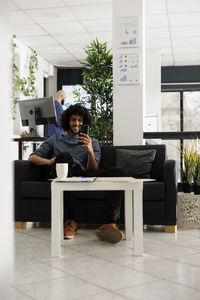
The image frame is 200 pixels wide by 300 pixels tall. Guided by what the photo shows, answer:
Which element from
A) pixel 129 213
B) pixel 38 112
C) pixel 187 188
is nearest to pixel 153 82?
pixel 38 112

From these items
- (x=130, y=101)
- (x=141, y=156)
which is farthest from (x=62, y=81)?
(x=141, y=156)

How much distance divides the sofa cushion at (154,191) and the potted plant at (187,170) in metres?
0.38

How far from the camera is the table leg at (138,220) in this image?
226cm

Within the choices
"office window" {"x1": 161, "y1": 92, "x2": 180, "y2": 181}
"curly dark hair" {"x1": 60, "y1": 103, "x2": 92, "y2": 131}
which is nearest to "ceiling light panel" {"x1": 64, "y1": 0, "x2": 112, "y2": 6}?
"curly dark hair" {"x1": 60, "y1": 103, "x2": 92, "y2": 131}

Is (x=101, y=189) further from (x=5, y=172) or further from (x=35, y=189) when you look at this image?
(x=5, y=172)

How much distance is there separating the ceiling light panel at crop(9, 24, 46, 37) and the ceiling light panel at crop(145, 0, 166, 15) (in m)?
1.84

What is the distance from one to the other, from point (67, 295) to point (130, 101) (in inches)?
103

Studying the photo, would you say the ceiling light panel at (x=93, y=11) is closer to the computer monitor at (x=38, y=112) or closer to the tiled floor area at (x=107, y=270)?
the computer monitor at (x=38, y=112)

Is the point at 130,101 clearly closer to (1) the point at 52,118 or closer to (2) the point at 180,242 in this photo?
(1) the point at 52,118

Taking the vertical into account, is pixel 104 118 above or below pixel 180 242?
above

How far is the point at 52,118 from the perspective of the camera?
15.5 ft

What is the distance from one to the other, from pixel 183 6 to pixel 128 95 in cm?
212

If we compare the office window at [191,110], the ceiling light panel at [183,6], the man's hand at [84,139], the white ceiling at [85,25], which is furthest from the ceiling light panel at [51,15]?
the office window at [191,110]

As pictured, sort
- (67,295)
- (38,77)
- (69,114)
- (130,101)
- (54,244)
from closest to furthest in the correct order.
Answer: (67,295) → (54,244) → (69,114) → (130,101) → (38,77)
